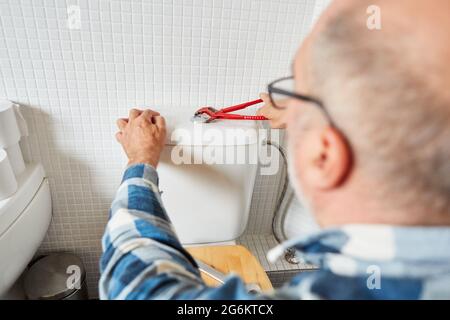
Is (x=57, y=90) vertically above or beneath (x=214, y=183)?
above

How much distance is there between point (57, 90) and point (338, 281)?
0.72 meters

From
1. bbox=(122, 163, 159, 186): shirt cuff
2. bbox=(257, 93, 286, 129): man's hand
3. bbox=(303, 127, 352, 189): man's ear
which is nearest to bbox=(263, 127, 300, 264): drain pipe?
bbox=(257, 93, 286, 129): man's hand

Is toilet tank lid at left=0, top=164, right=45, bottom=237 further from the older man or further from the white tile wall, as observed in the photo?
the older man

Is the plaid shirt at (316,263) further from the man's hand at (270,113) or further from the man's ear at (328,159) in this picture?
the man's hand at (270,113)

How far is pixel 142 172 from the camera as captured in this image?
0.58 metres

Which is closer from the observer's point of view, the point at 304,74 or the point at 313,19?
the point at 304,74

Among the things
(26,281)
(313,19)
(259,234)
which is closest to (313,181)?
(313,19)

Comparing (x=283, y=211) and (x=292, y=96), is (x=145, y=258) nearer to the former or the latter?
(x=292, y=96)

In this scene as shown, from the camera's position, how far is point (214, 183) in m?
0.76

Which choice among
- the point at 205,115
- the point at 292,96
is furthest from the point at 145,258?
the point at 205,115

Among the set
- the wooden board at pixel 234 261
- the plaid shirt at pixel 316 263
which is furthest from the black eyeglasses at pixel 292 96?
the wooden board at pixel 234 261

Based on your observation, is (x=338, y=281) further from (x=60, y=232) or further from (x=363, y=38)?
(x=60, y=232)

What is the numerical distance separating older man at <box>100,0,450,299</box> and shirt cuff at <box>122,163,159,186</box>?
8.3 inches

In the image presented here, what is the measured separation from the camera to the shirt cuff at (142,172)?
57cm
